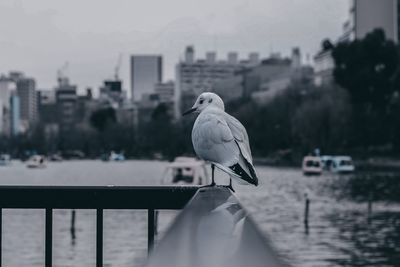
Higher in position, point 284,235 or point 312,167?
point 284,235

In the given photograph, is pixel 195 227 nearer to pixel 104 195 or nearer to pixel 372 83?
pixel 104 195

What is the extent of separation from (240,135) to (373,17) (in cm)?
14039

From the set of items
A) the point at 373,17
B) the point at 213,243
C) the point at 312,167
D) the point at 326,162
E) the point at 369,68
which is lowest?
the point at 326,162

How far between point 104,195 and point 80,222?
1686 inches

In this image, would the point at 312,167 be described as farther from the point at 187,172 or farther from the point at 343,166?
the point at 187,172

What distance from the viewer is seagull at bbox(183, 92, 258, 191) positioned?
605 cm

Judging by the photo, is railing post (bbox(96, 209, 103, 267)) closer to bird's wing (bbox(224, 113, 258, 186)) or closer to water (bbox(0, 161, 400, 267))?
bird's wing (bbox(224, 113, 258, 186))

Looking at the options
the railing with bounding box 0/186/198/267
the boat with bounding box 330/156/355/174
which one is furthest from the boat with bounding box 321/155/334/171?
the railing with bounding box 0/186/198/267

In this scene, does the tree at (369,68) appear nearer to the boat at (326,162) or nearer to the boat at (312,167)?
the boat at (312,167)

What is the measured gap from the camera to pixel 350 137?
101 metres

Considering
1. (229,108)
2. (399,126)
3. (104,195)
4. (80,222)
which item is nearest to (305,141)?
(399,126)

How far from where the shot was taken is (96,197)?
557 centimetres

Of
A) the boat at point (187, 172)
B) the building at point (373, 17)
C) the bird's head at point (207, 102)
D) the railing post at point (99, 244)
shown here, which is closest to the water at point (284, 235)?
the boat at point (187, 172)

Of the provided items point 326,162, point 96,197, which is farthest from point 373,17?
point 96,197
